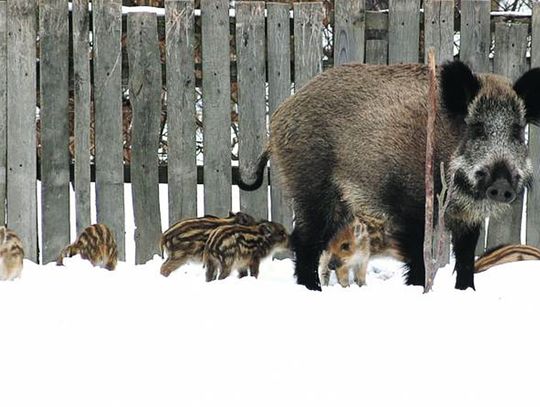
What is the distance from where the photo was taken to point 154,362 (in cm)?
427


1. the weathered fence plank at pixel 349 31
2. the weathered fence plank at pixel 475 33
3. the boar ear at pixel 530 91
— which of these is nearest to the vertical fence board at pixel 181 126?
the weathered fence plank at pixel 349 31

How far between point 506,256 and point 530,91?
4.54 feet

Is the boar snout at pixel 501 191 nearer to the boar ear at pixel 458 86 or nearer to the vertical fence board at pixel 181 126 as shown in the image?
the boar ear at pixel 458 86

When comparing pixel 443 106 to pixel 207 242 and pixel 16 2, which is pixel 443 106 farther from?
pixel 16 2

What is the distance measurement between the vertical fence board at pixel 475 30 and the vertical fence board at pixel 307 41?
3.19 feet

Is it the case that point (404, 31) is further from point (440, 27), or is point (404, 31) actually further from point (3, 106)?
point (3, 106)

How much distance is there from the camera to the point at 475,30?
27.6ft

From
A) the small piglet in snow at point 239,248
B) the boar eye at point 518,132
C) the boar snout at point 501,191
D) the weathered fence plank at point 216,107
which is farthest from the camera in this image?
the weathered fence plank at point 216,107

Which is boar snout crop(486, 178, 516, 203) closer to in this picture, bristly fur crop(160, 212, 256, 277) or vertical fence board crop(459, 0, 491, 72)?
bristly fur crop(160, 212, 256, 277)

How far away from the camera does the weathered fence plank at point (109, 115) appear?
812 centimetres

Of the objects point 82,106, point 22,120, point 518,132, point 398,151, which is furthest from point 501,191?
point 22,120

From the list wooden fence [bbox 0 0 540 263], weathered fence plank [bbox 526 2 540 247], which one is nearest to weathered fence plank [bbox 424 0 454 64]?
wooden fence [bbox 0 0 540 263]

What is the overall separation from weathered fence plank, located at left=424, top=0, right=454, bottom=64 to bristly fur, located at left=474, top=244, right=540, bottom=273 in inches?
54.8

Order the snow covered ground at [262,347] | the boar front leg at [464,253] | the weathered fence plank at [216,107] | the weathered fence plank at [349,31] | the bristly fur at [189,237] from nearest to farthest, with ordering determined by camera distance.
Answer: the snow covered ground at [262,347] → the boar front leg at [464,253] → the bristly fur at [189,237] → the weathered fence plank at [216,107] → the weathered fence plank at [349,31]
